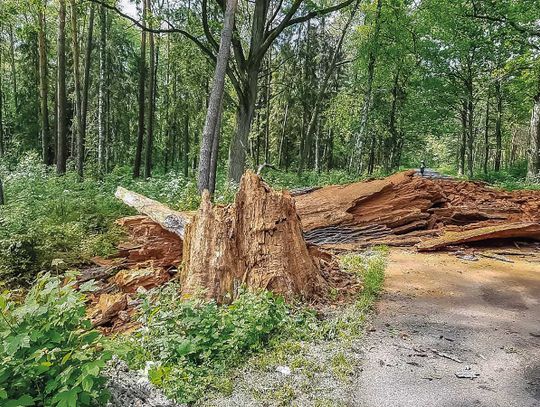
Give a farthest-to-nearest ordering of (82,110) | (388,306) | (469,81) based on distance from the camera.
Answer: (469,81) → (82,110) → (388,306)

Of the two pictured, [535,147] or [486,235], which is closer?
[486,235]

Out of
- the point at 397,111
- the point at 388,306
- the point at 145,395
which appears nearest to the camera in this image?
the point at 145,395

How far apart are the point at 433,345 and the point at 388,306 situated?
1054mm

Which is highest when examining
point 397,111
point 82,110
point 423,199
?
point 397,111

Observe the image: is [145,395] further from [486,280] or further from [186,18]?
[186,18]

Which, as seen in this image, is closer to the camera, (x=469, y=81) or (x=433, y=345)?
(x=433, y=345)

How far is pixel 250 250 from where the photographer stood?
508 centimetres

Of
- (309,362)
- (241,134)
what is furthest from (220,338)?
(241,134)

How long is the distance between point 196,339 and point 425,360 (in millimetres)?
2151

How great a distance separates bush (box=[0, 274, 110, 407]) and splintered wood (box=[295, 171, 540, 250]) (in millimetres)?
5930

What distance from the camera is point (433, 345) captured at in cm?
405

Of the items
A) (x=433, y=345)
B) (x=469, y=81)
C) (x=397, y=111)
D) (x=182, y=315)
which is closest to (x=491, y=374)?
(x=433, y=345)

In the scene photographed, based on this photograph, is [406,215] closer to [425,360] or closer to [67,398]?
[425,360]

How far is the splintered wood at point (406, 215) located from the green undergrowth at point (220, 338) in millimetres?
3979
